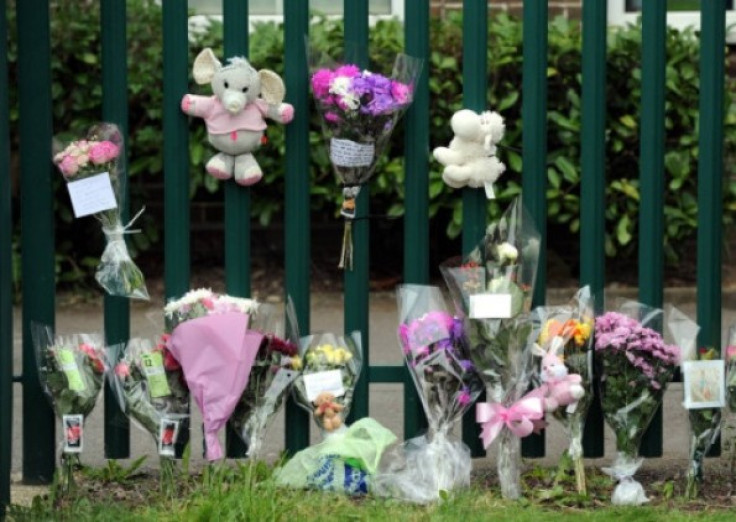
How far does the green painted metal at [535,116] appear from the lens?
511 cm

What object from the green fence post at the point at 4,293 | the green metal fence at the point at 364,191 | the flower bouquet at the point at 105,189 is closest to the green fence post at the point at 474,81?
the green metal fence at the point at 364,191

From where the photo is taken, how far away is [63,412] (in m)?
4.88

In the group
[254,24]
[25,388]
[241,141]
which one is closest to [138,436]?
[25,388]

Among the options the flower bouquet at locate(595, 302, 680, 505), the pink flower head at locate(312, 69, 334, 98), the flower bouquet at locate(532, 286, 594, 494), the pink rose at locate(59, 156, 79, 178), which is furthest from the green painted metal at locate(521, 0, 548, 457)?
the pink rose at locate(59, 156, 79, 178)

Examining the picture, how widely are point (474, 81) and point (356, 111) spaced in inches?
16.5

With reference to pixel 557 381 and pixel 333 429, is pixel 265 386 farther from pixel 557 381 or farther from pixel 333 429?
pixel 557 381

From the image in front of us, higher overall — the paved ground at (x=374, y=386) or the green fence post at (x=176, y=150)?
the green fence post at (x=176, y=150)

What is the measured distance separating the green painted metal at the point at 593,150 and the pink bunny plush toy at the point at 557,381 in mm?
362

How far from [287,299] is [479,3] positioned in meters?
1.12

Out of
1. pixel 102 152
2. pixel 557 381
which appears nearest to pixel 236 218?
pixel 102 152

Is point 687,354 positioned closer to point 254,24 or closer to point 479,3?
point 479,3

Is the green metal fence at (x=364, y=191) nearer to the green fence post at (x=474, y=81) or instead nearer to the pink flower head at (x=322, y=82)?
the green fence post at (x=474, y=81)

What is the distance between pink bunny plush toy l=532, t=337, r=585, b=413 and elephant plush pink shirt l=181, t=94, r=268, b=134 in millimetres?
1142

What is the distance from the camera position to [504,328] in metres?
4.78
